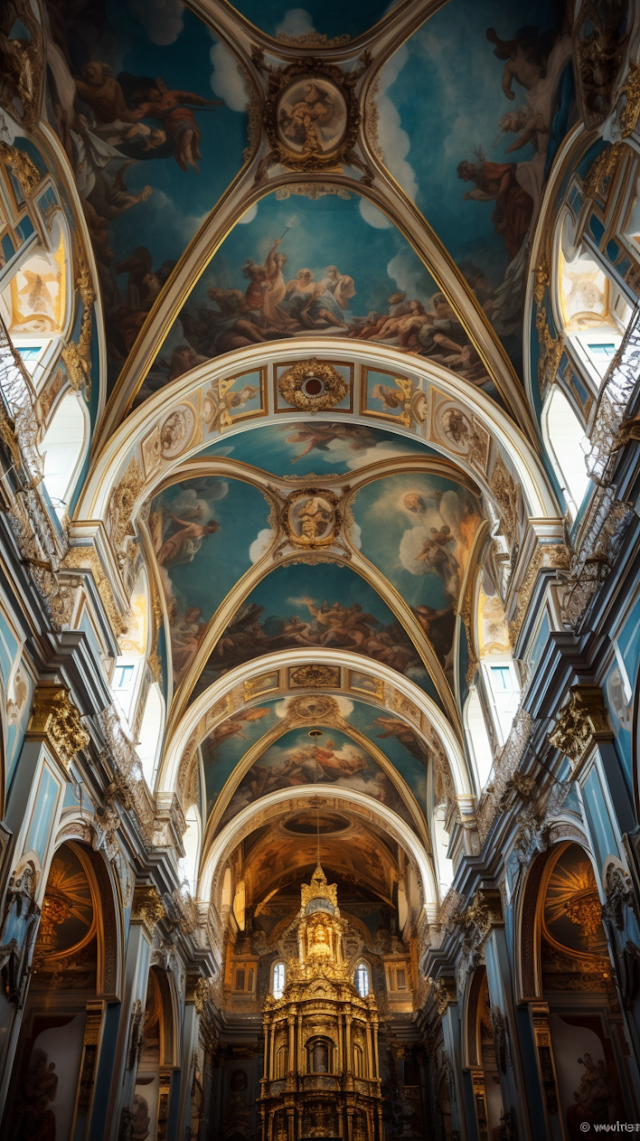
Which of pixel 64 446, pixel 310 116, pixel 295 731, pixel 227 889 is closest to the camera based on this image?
pixel 310 116

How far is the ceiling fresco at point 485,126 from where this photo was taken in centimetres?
1210

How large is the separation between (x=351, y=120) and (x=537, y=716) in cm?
964

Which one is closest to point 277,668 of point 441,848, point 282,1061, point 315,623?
point 315,623

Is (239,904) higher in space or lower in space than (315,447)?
lower

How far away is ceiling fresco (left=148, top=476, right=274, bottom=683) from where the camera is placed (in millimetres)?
18562

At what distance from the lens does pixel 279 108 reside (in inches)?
519

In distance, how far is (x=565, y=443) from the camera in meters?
14.0

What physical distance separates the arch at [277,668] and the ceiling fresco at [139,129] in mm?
9253

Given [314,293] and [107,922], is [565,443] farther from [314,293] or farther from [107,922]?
[107,922]

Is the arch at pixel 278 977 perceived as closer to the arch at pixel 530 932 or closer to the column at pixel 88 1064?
the column at pixel 88 1064

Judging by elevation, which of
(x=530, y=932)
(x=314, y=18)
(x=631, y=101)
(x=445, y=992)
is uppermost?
(x=314, y=18)

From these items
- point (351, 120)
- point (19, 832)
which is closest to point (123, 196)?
point (351, 120)

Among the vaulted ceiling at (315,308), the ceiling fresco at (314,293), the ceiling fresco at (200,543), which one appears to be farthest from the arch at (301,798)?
the ceiling fresco at (314,293)

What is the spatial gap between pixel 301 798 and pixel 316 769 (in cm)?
161
